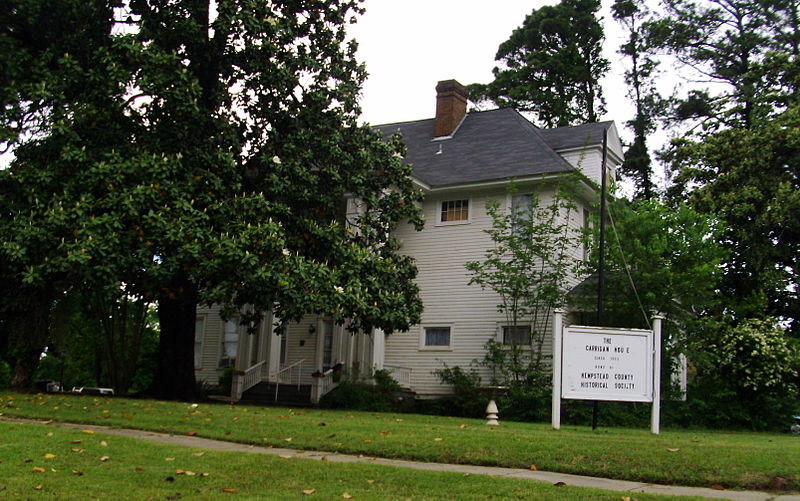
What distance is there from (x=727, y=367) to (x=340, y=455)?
16.2 meters

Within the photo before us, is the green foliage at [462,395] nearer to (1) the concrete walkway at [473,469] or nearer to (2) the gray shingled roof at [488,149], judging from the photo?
(2) the gray shingled roof at [488,149]

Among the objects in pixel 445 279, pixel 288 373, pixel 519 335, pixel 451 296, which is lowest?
pixel 288 373

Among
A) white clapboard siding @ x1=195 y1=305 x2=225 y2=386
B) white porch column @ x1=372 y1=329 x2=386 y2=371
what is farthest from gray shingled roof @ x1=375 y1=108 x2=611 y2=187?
white clapboard siding @ x1=195 y1=305 x2=225 y2=386

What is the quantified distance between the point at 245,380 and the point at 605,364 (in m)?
13.9

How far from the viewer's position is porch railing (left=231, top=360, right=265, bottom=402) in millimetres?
23984

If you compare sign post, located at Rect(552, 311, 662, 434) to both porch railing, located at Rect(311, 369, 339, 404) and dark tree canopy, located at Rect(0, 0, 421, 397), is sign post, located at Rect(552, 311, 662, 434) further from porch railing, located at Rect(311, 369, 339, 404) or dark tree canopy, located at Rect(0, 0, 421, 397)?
porch railing, located at Rect(311, 369, 339, 404)

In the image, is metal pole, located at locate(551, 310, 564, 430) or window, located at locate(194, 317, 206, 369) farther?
window, located at locate(194, 317, 206, 369)

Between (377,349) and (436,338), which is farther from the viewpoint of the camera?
(436,338)

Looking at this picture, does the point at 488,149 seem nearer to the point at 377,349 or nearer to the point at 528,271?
the point at 528,271

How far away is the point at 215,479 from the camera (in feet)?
24.2

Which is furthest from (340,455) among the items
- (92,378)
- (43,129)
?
(92,378)

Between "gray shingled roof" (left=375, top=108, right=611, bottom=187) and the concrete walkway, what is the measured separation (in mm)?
15497

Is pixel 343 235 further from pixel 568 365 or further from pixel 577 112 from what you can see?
pixel 577 112

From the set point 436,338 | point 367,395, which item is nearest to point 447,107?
point 436,338
